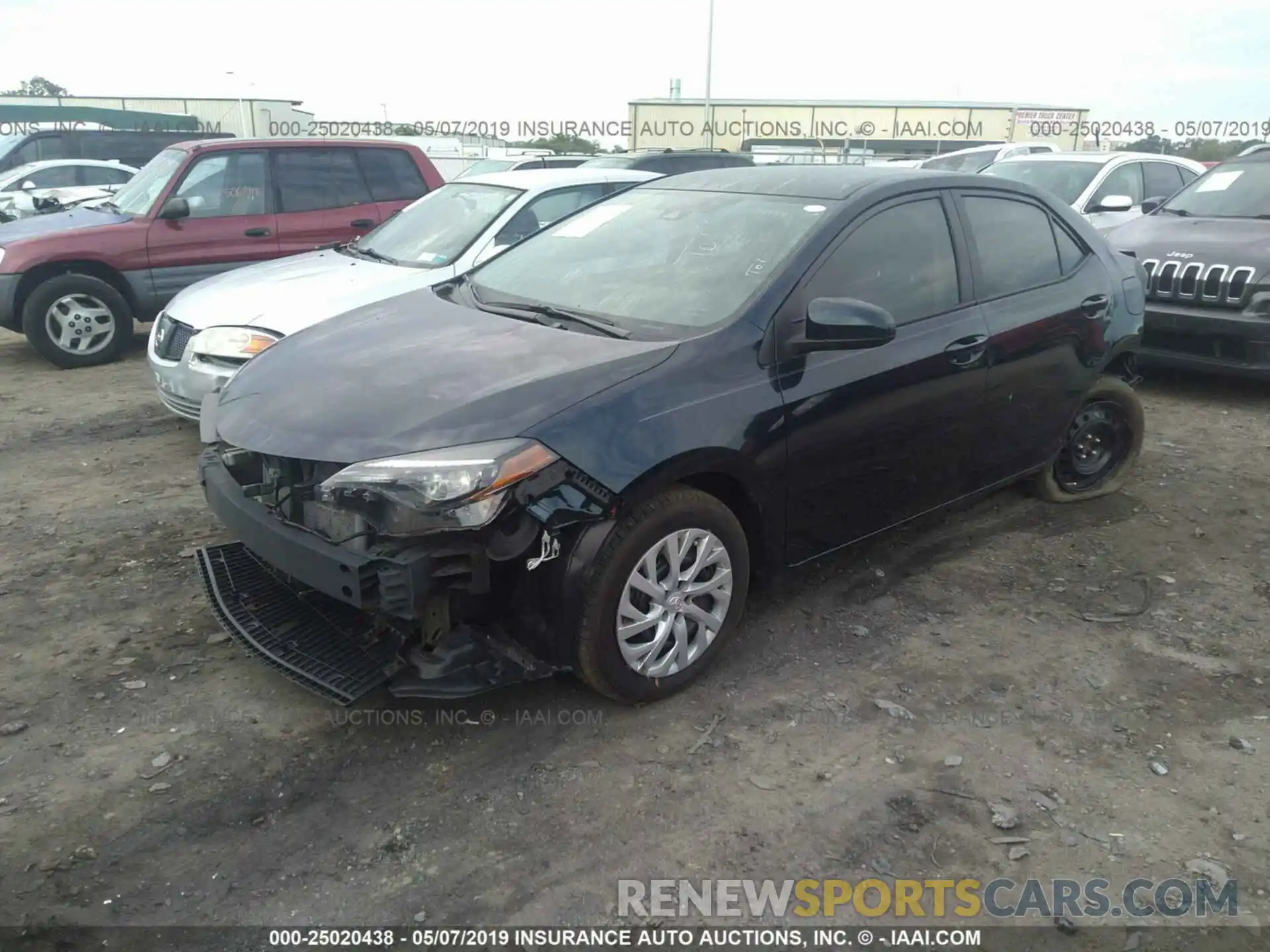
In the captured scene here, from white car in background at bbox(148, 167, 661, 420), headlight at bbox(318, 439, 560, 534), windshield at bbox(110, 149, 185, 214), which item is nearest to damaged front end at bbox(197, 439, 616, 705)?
headlight at bbox(318, 439, 560, 534)

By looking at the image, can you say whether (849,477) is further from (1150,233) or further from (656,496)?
(1150,233)

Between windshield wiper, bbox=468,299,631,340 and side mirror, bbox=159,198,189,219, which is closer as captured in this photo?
windshield wiper, bbox=468,299,631,340

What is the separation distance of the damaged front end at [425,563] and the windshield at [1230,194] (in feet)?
22.7

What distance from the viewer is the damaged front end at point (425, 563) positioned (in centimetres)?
273

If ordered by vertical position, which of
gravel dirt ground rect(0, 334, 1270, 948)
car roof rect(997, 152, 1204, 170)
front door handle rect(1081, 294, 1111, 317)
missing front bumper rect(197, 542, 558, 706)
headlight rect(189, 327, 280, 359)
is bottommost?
gravel dirt ground rect(0, 334, 1270, 948)

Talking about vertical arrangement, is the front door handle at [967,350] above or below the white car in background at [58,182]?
below

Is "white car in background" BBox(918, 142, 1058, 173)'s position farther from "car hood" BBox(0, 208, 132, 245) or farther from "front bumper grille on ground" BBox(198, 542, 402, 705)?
"front bumper grille on ground" BBox(198, 542, 402, 705)

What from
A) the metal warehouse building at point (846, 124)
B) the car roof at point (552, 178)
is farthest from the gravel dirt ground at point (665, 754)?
the metal warehouse building at point (846, 124)

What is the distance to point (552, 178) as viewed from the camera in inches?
274

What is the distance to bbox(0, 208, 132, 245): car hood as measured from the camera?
305 inches

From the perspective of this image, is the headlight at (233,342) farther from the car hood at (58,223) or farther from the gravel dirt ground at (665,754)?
the car hood at (58,223)

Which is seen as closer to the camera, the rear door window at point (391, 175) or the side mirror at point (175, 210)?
the side mirror at point (175, 210)

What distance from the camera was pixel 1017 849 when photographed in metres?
2.64

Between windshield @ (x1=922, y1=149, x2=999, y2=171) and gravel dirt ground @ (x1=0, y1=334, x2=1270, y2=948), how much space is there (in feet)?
34.6
